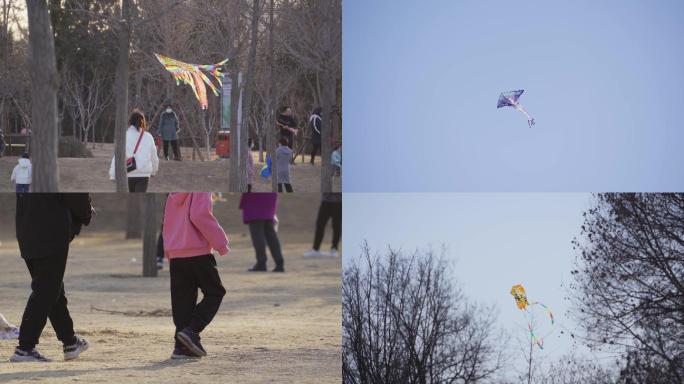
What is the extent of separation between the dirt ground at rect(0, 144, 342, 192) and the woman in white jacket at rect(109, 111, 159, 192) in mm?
39

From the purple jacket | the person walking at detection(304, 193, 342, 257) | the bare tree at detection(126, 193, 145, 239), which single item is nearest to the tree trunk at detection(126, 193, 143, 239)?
the bare tree at detection(126, 193, 145, 239)

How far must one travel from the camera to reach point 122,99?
23.3ft

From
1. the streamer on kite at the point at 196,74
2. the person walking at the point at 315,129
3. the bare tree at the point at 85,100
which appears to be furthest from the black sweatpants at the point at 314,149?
the bare tree at the point at 85,100

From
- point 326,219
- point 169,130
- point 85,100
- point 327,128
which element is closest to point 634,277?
point 327,128

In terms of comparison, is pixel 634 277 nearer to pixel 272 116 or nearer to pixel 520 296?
pixel 520 296

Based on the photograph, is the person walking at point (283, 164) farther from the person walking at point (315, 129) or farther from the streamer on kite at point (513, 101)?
the streamer on kite at point (513, 101)

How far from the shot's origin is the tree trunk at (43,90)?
6.96 metres

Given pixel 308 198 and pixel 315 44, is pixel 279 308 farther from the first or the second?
pixel 308 198

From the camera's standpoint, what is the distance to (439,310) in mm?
7195

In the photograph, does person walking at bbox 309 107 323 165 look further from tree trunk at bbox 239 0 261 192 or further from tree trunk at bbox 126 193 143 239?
tree trunk at bbox 126 193 143 239

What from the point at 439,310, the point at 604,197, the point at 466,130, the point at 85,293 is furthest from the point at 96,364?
the point at 85,293

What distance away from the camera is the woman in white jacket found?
7.09 meters

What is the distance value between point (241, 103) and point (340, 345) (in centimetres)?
154

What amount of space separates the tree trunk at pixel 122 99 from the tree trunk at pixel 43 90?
0.32 meters
